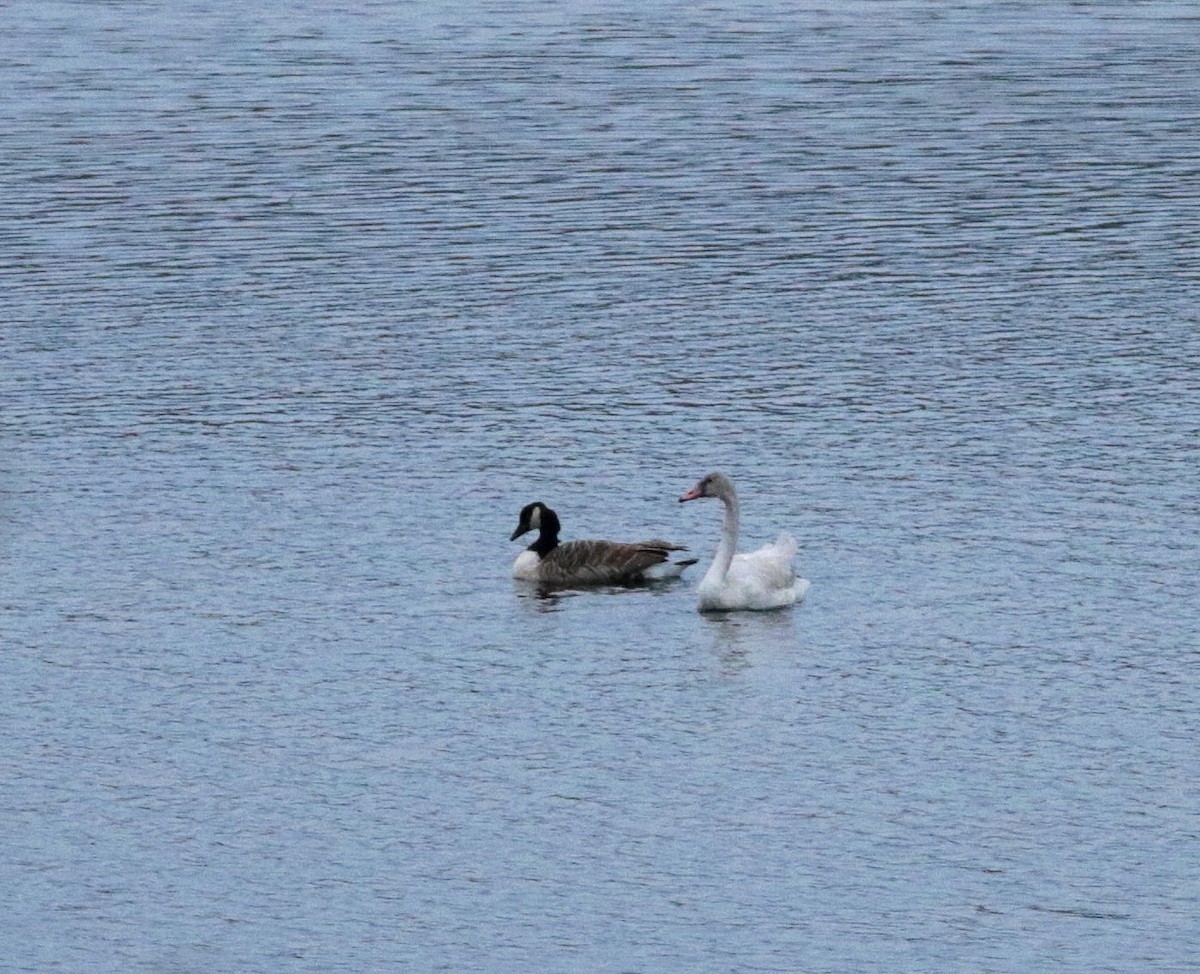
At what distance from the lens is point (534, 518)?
24.1 m

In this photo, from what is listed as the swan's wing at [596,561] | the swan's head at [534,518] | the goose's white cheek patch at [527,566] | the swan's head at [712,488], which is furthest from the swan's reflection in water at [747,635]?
the swan's head at [534,518]

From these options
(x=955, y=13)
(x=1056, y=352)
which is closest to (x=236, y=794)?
(x=1056, y=352)

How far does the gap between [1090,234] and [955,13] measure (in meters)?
29.4

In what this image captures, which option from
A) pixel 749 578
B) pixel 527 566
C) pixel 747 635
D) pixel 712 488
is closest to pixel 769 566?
pixel 749 578

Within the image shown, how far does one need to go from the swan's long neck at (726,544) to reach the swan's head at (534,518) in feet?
5.01

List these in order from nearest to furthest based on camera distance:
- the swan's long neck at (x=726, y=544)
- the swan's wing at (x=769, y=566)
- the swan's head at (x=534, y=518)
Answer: the swan's wing at (x=769, y=566), the swan's long neck at (x=726, y=544), the swan's head at (x=534, y=518)

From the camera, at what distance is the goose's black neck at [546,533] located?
77.9 ft

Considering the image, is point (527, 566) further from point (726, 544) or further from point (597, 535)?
point (726, 544)

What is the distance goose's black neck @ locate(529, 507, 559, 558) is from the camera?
77.9 ft

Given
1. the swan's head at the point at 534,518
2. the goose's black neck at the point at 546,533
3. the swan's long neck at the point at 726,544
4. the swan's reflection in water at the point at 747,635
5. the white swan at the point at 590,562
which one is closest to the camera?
the swan's reflection in water at the point at 747,635

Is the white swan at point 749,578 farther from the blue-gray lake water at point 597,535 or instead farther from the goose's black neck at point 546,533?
the goose's black neck at point 546,533

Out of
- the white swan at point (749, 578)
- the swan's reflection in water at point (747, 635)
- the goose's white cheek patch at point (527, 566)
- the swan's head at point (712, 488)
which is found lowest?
the swan's reflection in water at point (747, 635)

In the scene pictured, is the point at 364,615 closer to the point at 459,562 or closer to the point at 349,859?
the point at 459,562

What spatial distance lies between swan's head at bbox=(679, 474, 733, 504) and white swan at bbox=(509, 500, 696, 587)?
524 millimetres
